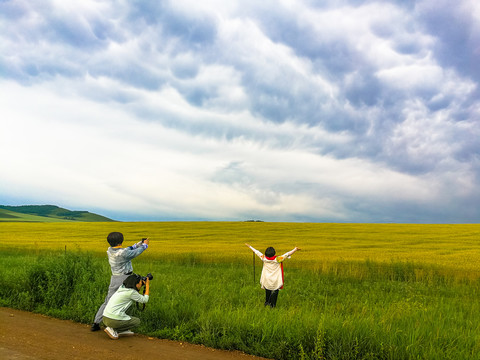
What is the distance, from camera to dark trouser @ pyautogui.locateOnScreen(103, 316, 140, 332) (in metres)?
6.73

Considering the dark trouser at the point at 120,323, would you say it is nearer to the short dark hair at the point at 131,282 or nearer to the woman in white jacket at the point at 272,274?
the short dark hair at the point at 131,282

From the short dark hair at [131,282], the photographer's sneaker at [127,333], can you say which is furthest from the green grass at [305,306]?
the short dark hair at [131,282]

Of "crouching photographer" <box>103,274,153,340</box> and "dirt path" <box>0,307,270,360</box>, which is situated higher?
"crouching photographer" <box>103,274,153,340</box>

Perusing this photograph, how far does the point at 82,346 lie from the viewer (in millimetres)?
6297

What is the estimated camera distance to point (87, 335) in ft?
23.1

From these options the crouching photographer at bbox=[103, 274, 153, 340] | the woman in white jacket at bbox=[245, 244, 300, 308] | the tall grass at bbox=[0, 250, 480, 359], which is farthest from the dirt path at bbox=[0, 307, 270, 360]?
the woman in white jacket at bbox=[245, 244, 300, 308]

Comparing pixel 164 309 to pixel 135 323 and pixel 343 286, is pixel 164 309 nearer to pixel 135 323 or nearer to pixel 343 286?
pixel 135 323

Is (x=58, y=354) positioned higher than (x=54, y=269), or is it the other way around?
(x=54, y=269)

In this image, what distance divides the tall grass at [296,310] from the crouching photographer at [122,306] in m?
0.50

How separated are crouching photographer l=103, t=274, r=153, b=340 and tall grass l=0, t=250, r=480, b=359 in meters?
0.50

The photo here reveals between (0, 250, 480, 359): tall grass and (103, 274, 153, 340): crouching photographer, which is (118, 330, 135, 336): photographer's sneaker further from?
(0, 250, 480, 359): tall grass

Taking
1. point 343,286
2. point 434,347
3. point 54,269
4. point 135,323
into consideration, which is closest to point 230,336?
point 135,323

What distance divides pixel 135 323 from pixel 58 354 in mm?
1414

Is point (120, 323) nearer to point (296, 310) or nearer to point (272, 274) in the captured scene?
point (296, 310)
